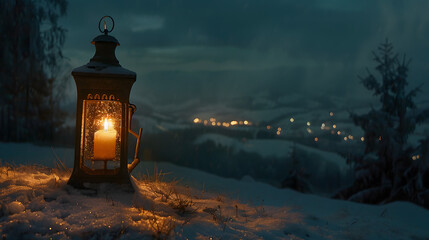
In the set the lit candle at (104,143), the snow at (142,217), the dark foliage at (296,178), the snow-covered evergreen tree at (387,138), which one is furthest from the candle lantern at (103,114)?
the dark foliage at (296,178)

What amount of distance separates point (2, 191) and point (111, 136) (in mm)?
1220

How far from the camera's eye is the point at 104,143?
371cm

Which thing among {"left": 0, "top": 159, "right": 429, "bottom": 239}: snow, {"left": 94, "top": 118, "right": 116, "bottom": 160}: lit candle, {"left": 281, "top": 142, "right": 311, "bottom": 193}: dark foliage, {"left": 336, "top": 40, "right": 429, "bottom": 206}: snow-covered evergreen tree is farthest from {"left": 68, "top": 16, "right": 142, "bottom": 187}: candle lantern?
{"left": 281, "top": 142, "right": 311, "bottom": 193}: dark foliage

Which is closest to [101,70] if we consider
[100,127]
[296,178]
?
[100,127]

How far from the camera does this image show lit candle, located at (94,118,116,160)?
370 cm

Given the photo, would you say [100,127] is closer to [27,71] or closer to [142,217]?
[142,217]

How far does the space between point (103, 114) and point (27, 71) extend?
1144 cm

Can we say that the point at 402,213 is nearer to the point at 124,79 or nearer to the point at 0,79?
the point at 124,79

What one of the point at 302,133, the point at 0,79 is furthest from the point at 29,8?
the point at 302,133

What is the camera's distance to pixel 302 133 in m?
18.0

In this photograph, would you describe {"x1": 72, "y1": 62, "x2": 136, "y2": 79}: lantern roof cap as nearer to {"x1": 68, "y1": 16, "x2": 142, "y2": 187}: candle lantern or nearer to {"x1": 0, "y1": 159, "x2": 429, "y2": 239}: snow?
{"x1": 68, "y1": 16, "x2": 142, "y2": 187}: candle lantern

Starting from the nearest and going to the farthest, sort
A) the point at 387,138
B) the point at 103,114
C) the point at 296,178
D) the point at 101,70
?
the point at 101,70, the point at 103,114, the point at 387,138, the point at 296,178

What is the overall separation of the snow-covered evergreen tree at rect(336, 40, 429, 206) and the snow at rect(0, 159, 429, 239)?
6335 millimetres

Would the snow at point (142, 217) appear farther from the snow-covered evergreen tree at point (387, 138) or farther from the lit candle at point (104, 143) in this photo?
the snow-covered evergreen tree at point (387, 138)
